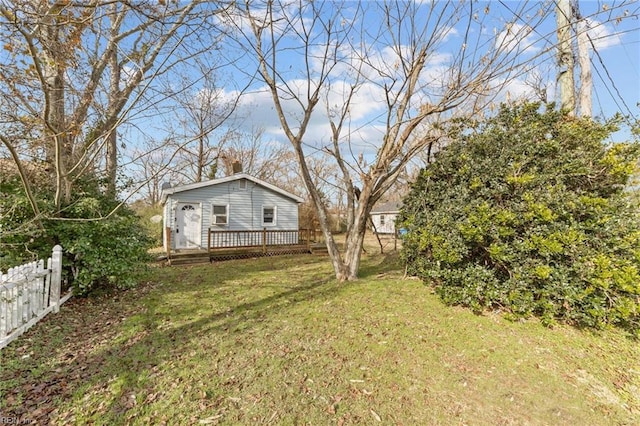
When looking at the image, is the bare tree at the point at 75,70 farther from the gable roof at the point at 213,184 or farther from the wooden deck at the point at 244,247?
the gable roof at the point at 213,184

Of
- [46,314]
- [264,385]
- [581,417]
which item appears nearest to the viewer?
[581,417]

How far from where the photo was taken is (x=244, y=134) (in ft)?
74.3

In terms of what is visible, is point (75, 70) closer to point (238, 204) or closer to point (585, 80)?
point (238, 204)

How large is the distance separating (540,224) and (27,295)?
679 centimetres

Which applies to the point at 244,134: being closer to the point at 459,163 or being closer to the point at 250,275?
the point at 250,275

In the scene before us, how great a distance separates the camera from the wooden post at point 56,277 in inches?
178

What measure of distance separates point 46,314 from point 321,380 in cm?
415

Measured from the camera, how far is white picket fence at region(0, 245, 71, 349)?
133 inches

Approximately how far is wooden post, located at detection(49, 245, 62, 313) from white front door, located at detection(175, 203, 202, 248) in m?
8.06

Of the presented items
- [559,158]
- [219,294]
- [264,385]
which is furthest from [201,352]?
[559,158]

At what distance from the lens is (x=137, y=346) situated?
11.7 ft

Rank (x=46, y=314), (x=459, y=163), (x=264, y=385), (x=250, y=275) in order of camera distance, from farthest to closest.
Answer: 1. (x=250, y=275)
2. (x=459, y=163)
3. (x=46, y=314)
4. (x=264, y=385)

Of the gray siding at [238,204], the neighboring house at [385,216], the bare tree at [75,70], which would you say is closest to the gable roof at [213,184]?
the gray siding at [238,204]

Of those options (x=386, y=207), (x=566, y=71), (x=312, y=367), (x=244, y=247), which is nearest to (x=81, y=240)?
(x=312, y=367)
